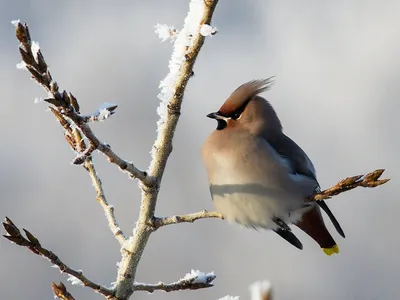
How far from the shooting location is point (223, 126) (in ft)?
12.5

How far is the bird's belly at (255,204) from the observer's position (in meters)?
3.36

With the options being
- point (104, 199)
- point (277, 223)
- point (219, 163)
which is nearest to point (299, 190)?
point (277, 223)

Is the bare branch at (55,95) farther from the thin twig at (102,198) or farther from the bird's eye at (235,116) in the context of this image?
the bird's eye at (235,116)

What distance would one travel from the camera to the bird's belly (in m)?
3.36

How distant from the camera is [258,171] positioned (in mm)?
3514

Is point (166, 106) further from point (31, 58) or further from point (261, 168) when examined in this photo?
point (261, 168)

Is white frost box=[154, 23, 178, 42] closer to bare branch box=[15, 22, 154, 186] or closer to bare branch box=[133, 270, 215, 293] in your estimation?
bare branch box=[15, 22, 154, 186]

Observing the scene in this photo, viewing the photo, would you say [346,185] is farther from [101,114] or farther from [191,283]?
[101,114]

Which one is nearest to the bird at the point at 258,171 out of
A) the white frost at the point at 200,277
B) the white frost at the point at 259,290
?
the white frost at the point at 200,277

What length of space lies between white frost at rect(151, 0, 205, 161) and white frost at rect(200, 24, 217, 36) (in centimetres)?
4

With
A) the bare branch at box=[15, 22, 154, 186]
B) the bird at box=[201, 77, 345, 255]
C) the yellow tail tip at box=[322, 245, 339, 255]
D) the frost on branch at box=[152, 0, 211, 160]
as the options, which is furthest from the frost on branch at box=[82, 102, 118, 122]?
the yellow tail tip at box=[322, 245, 339, 255]

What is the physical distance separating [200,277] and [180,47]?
0.86 meters

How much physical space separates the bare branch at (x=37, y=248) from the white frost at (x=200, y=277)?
1.08 ft

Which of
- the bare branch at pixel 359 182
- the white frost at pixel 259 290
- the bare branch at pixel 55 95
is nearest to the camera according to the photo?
the white frost at pixel 259 290
